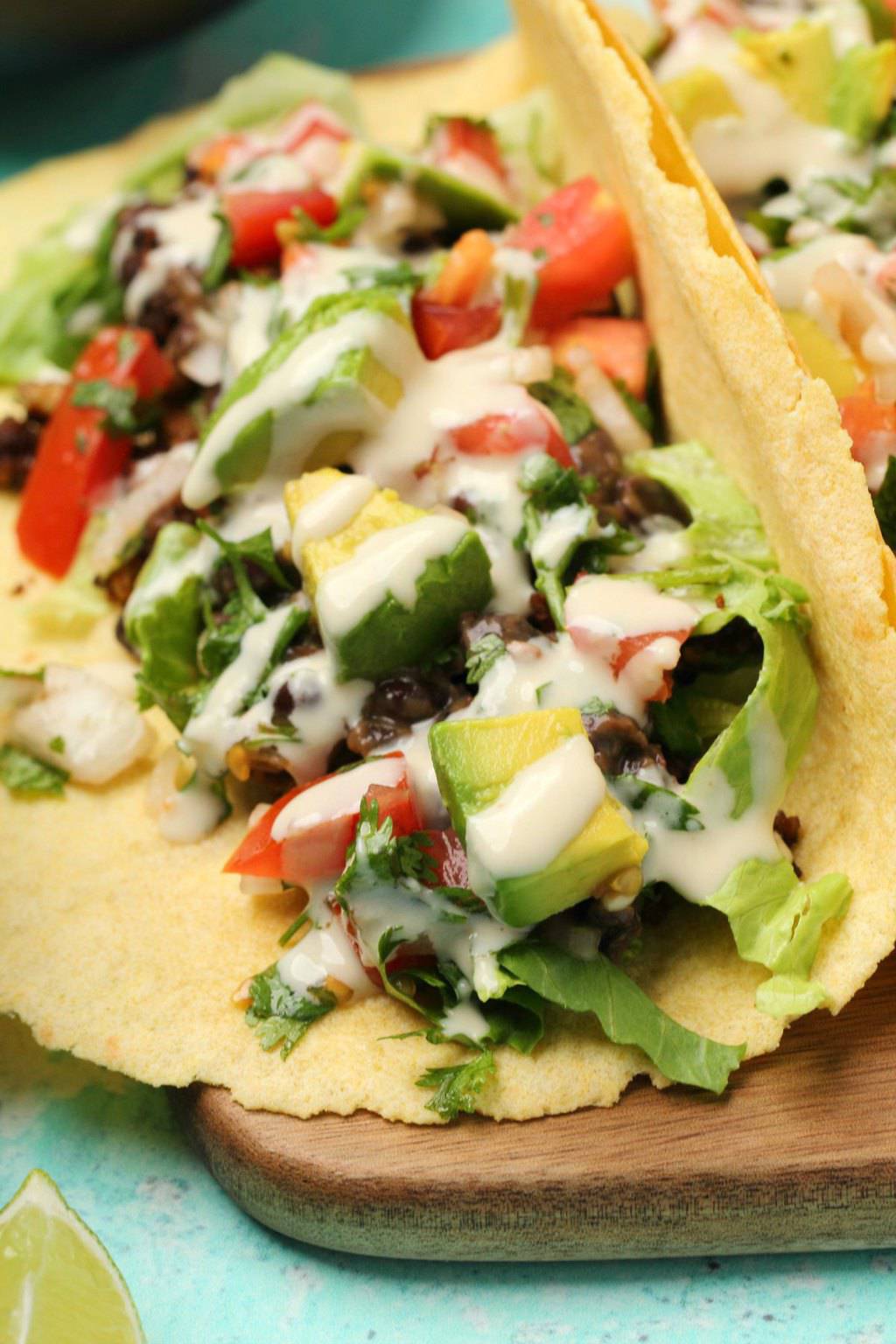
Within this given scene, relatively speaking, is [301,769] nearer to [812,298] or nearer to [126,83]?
[812,298]

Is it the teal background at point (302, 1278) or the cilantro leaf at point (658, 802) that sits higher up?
the cilantro leaf at point (658, 802)

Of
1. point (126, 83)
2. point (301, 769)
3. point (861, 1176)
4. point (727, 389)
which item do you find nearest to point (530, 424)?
point (727, 389)

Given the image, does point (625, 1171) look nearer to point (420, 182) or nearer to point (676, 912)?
point (676, 912)

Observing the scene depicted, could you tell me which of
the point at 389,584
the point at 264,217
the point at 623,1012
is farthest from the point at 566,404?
the point at 623,1012

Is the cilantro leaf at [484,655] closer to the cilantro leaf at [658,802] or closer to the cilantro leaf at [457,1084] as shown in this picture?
the cilantro leaf at [658,802]

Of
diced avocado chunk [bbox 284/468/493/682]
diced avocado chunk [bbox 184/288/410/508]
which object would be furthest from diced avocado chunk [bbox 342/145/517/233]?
diced avocado chunk [bbox 284/468/493/682]

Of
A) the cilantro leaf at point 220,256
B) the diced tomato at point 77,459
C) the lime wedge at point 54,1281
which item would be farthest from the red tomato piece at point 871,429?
the lime wedge at point 54,1281

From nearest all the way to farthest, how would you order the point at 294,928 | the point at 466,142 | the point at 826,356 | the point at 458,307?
1. the point at 294,928
2. the point at 826,356
3. the point at 458,307
4. the point at 466,142
